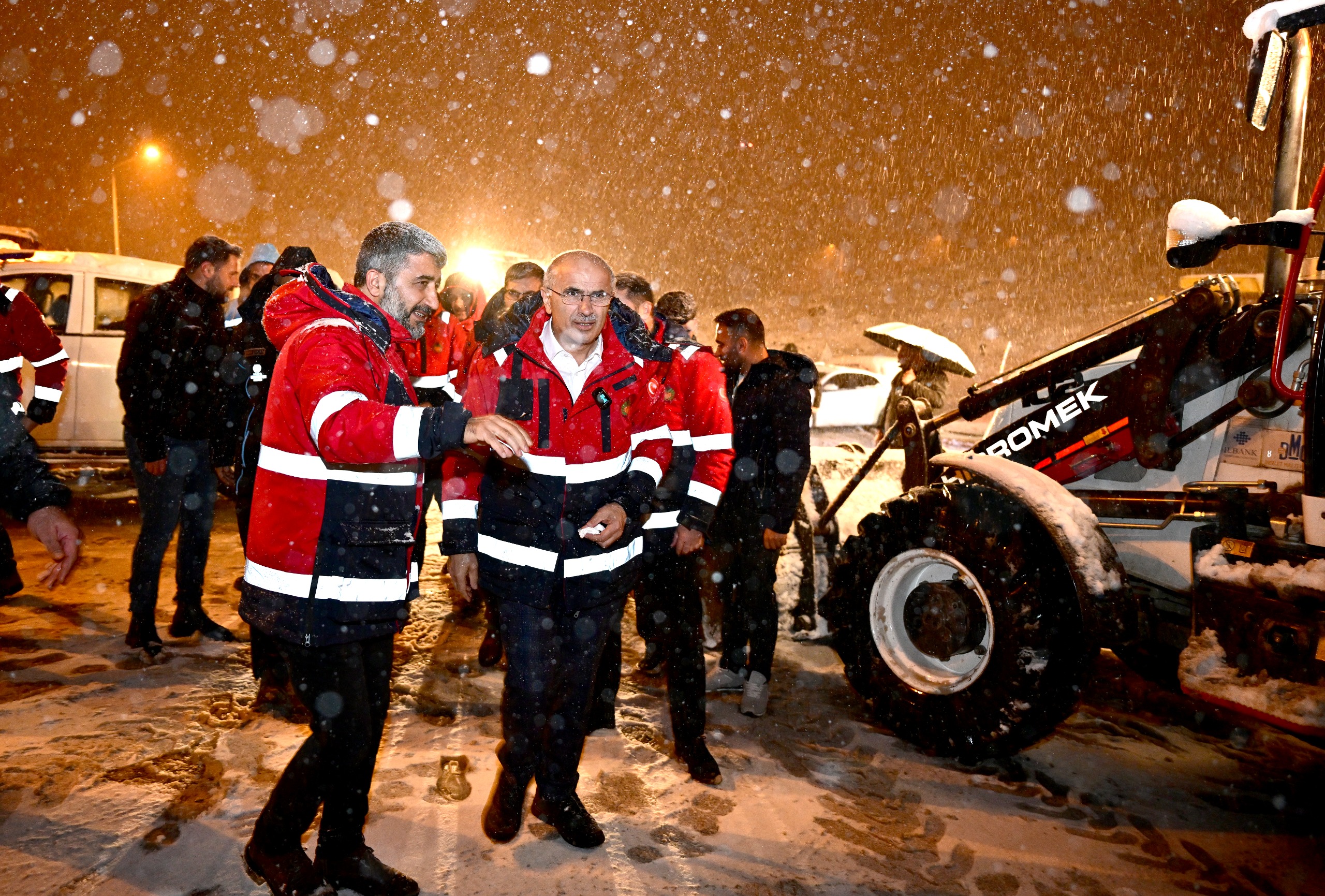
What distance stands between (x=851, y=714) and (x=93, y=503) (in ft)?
24.6

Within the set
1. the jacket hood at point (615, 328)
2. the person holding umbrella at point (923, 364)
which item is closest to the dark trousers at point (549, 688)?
the jacket hood at point (615, 328)

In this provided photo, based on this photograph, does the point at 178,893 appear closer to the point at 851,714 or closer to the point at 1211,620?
the point at 851,714

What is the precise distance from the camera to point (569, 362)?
2828 mm

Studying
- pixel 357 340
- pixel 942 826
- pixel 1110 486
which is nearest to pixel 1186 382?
pixel 1110 486

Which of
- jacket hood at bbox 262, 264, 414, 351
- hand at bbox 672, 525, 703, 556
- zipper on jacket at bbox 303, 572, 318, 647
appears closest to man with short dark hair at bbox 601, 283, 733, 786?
hand at bbox 672, 525, 703, 556

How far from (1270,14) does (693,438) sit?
2559mm

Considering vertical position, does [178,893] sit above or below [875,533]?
below

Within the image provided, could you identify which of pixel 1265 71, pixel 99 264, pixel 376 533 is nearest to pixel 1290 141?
pixel 1265 71

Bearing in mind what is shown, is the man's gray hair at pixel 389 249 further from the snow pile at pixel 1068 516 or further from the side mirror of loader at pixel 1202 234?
the side mirror of loader at pixel 1202 234

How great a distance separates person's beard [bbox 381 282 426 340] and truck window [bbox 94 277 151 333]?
271 inches

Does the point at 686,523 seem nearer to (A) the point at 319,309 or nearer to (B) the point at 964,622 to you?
(B) the point at 964,622

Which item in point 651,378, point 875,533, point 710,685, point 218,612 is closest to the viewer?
point 651,378

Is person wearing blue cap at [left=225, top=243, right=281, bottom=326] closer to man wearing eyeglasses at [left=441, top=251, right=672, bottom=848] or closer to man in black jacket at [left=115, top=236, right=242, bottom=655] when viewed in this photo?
man in black jacket at [left=115, top=236, right=242, bottom=655]

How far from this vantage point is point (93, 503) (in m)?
7.96
